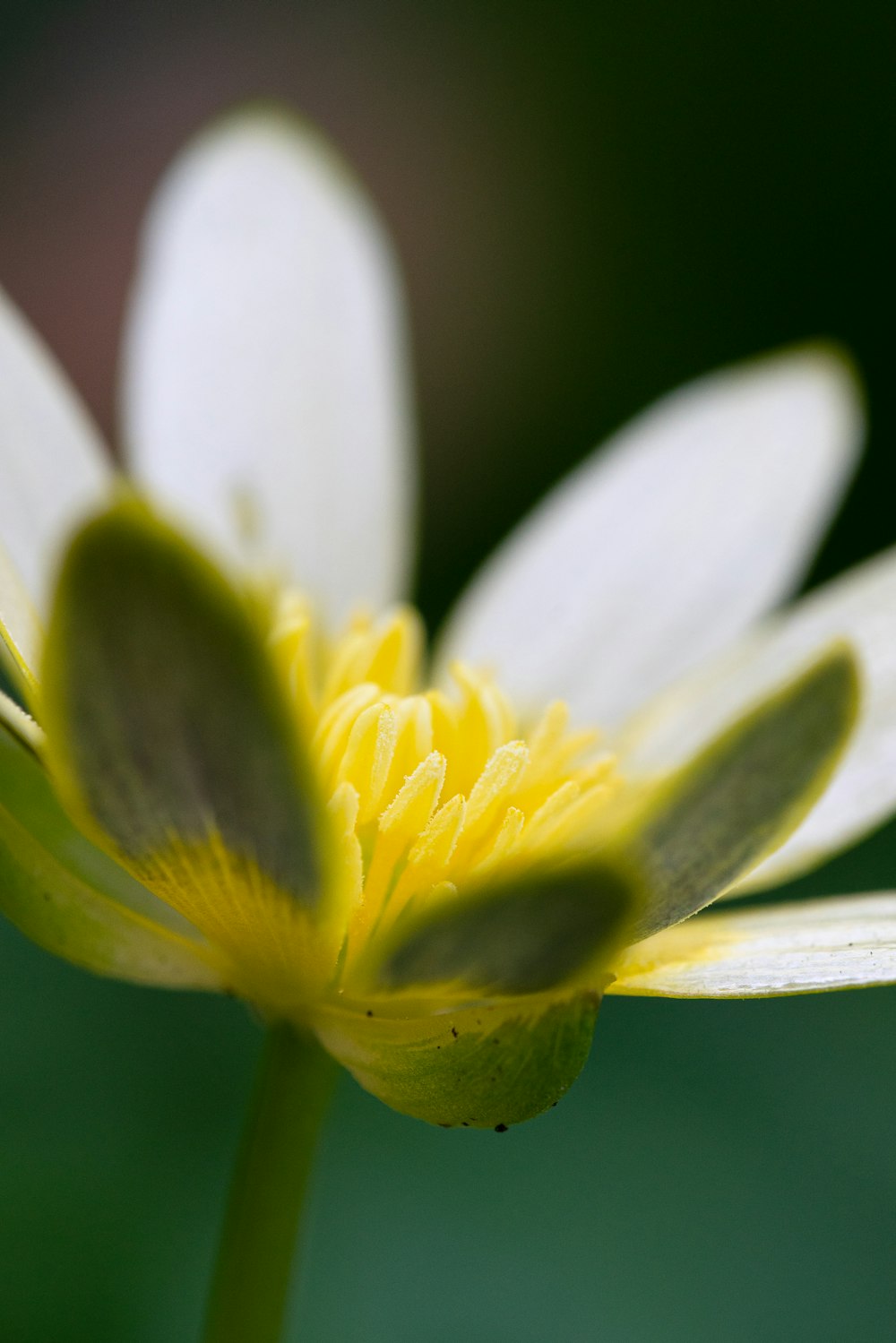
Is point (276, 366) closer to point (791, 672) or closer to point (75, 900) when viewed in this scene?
point (791, 672)

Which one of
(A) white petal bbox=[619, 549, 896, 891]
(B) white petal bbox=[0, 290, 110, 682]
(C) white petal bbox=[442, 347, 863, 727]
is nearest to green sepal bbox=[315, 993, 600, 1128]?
(A) white petal bbox=[619, 549, 896, 891]

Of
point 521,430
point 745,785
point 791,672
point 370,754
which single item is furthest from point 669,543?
point 521,430

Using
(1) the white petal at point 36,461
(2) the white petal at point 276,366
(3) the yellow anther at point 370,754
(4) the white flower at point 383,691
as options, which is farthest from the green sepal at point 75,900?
(2) the white petal at point 276,366

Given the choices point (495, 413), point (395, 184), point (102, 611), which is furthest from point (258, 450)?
point (395, 184)

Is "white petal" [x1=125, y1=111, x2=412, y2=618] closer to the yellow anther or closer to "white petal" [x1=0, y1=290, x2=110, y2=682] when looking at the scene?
"white petal" [x1=0, y1=290, x2=110, y2=682]

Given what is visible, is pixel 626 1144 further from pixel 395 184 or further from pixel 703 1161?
pixel 395 184

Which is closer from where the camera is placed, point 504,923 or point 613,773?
point 504,923

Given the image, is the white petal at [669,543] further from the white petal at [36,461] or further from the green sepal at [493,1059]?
the green sepal at [493,1059]
